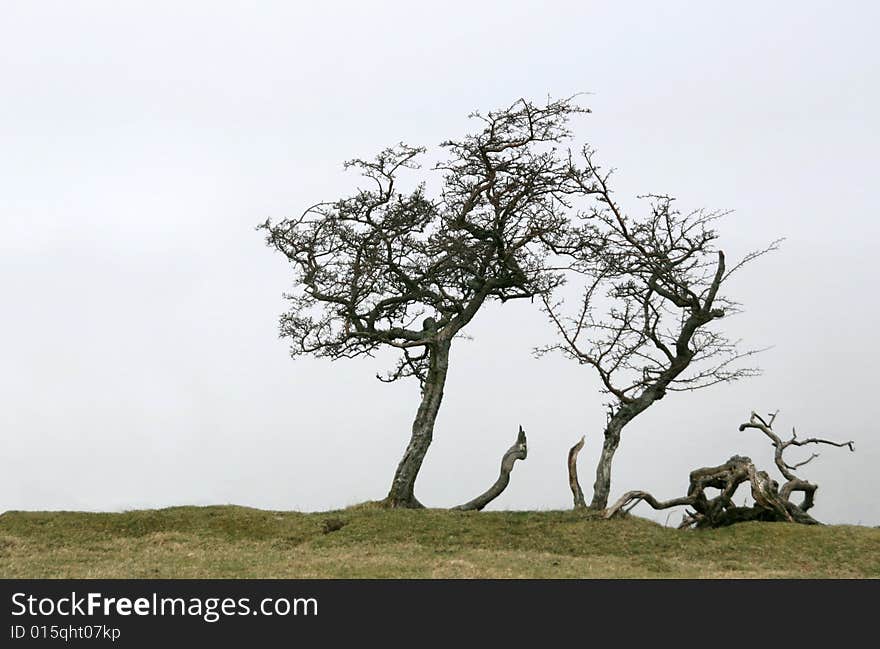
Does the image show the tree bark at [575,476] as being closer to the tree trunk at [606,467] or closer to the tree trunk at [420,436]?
the tree trunk at [606,467]

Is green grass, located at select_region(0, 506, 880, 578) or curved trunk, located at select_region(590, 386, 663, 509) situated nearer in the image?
green grass, located at select_region(0, 506, 880, 578)

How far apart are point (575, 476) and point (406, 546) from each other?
22.4 ft

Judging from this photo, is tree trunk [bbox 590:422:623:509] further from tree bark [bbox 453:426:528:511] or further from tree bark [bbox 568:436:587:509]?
tree bark [bbox 453:426:528:511]

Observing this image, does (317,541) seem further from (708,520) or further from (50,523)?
(708,520)

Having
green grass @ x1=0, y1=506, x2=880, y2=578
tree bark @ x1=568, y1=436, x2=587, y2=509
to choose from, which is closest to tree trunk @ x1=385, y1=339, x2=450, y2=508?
green grass @ x1=0, y1=506, x2=880, y2=578

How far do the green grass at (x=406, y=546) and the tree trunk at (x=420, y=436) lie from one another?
45.3 inches

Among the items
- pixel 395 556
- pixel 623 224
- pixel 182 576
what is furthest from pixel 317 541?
pixel 623 224

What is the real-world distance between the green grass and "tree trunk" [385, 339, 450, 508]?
3.77 ft

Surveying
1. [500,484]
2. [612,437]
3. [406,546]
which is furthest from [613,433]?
[406,546]

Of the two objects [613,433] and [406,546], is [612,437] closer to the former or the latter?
[613,433]

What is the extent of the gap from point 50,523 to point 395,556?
10.9 metres

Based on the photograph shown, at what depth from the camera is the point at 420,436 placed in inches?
1150

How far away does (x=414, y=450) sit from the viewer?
1146 inches

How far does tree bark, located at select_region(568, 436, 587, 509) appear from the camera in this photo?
94.2ft
